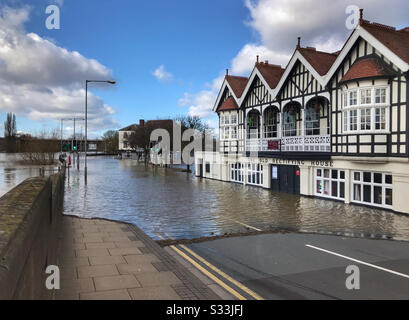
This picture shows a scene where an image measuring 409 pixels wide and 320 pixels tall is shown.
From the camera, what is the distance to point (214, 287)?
6941mm

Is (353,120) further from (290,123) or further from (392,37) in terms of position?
(290,123)

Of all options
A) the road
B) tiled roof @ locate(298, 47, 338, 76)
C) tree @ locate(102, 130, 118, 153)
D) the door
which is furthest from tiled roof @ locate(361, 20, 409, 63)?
tree @ locate(102, 130, 118, 153)

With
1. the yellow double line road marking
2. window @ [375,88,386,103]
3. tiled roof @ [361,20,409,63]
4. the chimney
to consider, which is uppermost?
the chimney

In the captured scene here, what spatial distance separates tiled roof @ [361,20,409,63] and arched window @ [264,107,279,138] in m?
9.16

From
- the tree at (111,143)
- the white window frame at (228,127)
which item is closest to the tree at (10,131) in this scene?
the tree at (111,143)

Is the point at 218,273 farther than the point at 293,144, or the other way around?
the point at 293,144

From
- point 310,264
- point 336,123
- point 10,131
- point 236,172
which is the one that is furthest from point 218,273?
point 10,131

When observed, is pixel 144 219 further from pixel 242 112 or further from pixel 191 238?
pixel 242 112

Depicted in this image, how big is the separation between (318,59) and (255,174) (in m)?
10.1

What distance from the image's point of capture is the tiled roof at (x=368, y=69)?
52.9ft

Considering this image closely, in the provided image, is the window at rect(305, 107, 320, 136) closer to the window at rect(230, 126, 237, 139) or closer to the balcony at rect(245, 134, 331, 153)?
the balcony at rect(245, 134, 331, 153)

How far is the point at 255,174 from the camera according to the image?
27.7 meters

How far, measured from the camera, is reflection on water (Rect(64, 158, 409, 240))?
42.7 feet

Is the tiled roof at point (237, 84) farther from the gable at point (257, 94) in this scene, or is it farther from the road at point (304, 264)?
the road at point (304, 264)
